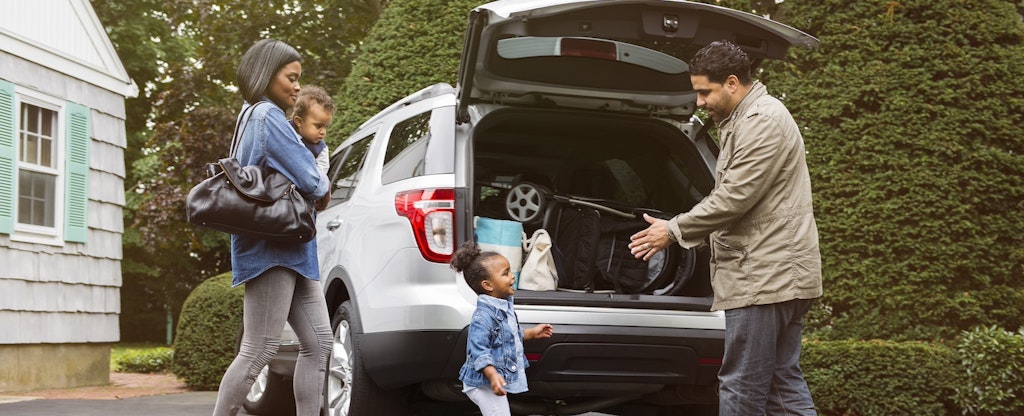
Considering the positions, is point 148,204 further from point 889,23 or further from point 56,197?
point 889,23

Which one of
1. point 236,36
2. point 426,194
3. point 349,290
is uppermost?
point 236,36

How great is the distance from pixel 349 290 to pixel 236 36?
1314cm

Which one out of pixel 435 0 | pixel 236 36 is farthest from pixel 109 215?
pixel 236 36

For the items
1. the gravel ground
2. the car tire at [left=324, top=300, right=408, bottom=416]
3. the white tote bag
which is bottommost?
the gravel ground

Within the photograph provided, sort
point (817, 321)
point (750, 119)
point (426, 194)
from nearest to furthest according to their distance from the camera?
point (750, 119) → point (426, 194) → point (817, 321)

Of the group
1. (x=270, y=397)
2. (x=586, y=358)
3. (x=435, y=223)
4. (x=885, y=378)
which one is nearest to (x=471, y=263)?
(x=435, y=223)

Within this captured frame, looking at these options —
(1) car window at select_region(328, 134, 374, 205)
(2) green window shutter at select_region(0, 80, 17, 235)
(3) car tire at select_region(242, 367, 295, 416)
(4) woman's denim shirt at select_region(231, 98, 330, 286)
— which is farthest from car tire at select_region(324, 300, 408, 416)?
(2) green window shutter at select_region(0, 80, 17, 235)

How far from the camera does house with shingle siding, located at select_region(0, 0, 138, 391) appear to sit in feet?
32.8

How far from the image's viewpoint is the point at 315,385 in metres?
4.51

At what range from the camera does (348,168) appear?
6316mm

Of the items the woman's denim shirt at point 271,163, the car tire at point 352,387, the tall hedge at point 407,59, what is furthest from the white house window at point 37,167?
the woman's denim shirt at point 271,163

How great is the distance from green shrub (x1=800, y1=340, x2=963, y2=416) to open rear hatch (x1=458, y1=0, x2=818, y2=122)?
2.39m

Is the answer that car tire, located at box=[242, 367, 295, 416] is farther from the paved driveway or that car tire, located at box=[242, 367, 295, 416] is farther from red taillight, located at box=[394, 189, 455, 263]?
red taillight, located at box=[394, 189, 455, 263]

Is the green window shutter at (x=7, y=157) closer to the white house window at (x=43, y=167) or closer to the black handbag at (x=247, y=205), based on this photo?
the white house window at (x=43, y=167)
